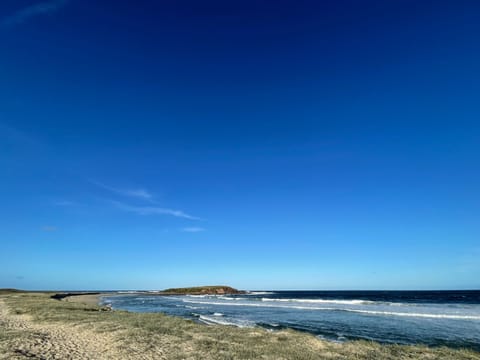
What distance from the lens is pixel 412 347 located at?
18.6m

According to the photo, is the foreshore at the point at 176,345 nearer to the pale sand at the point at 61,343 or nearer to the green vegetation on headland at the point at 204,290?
the pale sand at the point at 61,343

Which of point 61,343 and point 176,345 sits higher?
point 61,343

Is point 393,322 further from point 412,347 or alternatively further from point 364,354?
point 364,354

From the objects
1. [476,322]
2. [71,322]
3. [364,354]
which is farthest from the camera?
[476,322]

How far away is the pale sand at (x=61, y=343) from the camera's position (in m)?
15.2

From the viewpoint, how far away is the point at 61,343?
17797mm

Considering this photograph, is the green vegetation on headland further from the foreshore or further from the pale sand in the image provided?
the foreshore

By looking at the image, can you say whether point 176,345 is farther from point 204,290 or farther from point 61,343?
point 204,290

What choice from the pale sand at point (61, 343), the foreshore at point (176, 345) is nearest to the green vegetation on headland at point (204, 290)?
the pale sand at point (61, 343)

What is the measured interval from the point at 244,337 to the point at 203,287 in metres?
144

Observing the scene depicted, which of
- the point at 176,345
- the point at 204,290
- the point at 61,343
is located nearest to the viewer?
the point at 61,343

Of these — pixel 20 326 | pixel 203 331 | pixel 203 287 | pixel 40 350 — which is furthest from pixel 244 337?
pixel 203 287

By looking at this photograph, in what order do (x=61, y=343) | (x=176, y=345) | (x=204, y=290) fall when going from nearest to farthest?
1. (x=61, y=343)
2. (x=176, y=345)
3. (x=204, y=290)

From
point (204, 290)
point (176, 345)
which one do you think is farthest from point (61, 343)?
point (204, 290)
